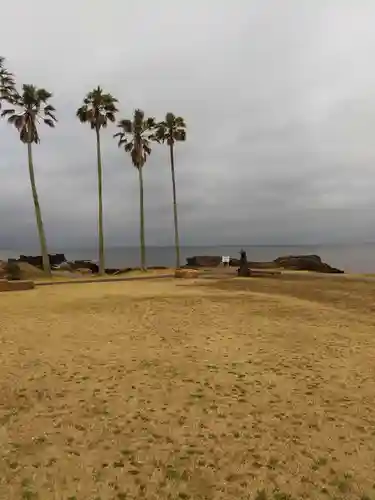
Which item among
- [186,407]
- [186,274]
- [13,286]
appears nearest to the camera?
[186,407]

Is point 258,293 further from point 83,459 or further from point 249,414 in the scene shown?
point 83,459

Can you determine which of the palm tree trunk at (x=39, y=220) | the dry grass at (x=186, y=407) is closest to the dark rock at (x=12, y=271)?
the palm tree trunk at (x=39, y=220)

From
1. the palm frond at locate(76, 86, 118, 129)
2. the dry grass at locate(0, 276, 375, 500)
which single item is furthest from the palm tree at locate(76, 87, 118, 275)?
the dry grass at locate(0, 276, 375, 500)

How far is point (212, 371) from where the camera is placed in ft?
31.7

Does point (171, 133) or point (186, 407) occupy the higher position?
point (171, 133)

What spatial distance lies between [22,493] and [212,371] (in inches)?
207

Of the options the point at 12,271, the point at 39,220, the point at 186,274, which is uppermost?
the point at 39,220

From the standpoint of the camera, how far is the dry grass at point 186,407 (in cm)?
548

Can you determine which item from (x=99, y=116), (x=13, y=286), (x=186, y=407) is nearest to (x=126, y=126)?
(x=99, y=116)

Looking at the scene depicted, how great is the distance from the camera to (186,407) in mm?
7723

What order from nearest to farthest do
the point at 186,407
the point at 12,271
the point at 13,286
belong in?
the point at 186,407 → the point at 13,286 → the point at 12,271

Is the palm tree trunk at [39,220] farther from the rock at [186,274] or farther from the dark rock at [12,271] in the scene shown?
the rock at [186,274]

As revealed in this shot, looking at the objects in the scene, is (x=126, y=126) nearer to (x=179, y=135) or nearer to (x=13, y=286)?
(x=179, y=135)

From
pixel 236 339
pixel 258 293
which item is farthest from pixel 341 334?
pixel 258 293
